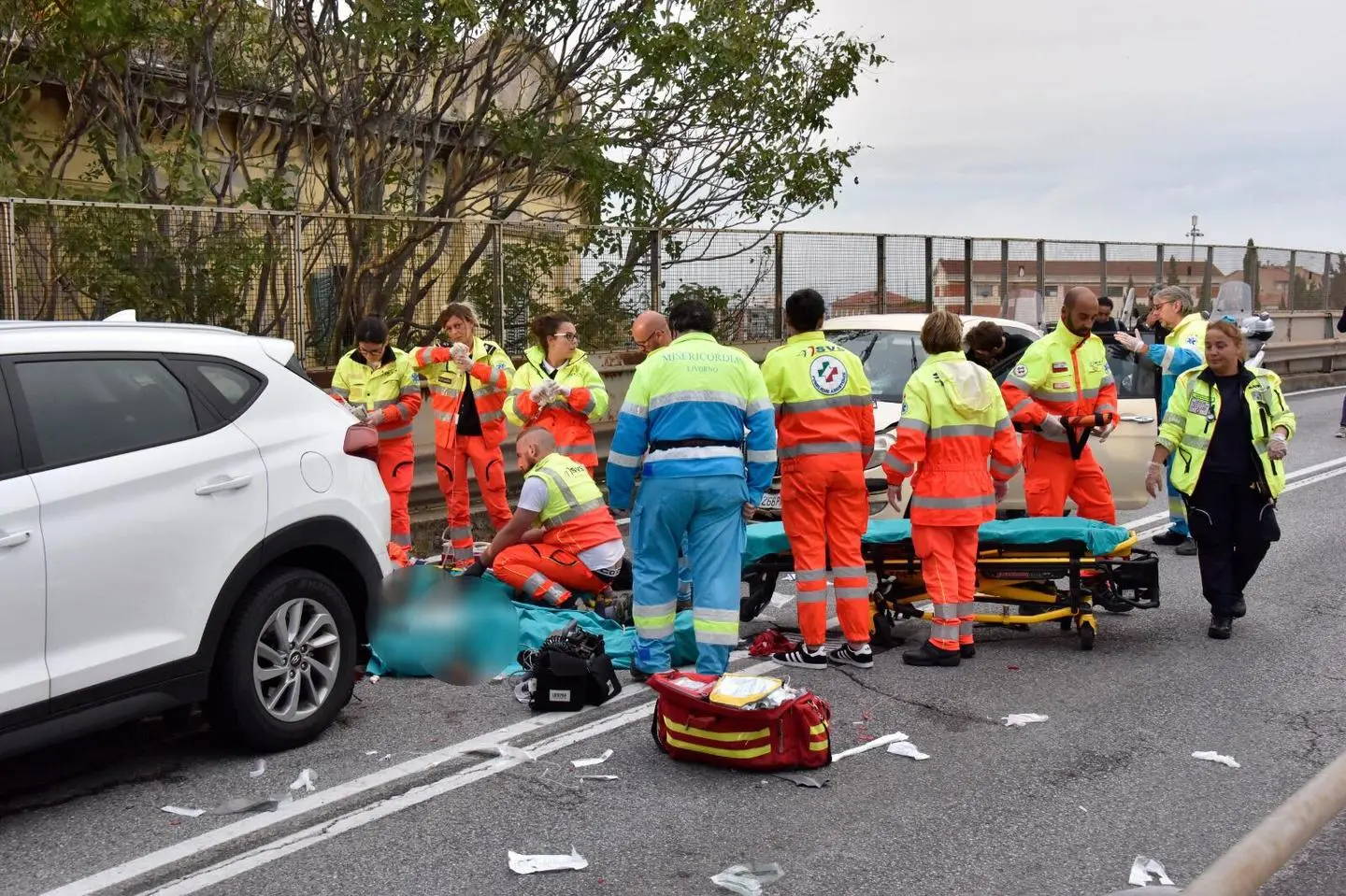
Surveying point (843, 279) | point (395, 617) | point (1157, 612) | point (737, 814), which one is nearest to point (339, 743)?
point (395, 617)

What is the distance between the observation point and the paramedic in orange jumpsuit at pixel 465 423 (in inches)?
401

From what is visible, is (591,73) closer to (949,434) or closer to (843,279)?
(843,279)

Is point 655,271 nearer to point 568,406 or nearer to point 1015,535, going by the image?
point 568,406

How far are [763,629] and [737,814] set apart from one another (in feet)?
9.45

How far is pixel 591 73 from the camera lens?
50.8 feet

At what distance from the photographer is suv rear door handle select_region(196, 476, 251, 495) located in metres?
5.46

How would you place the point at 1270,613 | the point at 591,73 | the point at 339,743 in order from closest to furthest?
1. the point at 339,743
2. the point at 1270,613
3. the point at 591,73

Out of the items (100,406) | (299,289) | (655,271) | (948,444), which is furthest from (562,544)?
(655,271)

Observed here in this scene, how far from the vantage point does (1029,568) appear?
7.62 meters

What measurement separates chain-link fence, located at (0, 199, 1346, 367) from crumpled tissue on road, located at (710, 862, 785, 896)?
7.52 metres

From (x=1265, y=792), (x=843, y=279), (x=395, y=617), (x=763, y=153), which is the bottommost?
(x=1265, y=792)

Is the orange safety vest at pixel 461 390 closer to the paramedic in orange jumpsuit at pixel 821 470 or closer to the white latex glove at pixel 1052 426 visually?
the paramedic in orange jumpsuit at pixel 821 470

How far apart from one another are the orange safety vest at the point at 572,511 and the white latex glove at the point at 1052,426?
2.66 metres

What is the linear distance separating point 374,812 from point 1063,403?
5215mm
